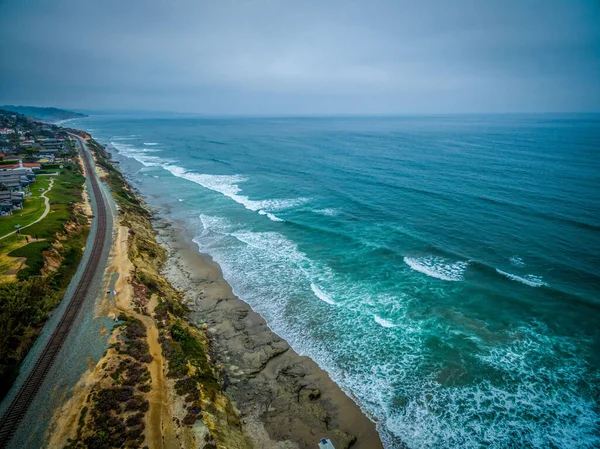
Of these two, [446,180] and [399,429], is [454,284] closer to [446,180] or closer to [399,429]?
[399,429]

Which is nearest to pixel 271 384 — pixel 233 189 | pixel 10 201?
pixel 10 201

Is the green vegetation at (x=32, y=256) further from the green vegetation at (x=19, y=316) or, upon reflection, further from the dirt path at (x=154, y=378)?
the dirt path at (x=154, y=378)

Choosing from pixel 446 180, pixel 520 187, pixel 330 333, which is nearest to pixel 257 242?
pixel 330 333

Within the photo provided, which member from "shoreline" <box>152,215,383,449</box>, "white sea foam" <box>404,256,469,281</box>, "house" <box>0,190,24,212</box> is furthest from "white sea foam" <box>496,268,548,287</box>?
"house" <box>0,190,24,212</box>

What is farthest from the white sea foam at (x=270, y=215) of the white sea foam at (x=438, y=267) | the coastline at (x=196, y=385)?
the white sea foam at (x=438, y=267)

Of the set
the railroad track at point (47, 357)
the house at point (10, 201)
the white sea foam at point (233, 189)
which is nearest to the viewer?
the railroad track at point (47, 357)

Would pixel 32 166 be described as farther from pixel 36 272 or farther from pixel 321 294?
pixel 321 294
